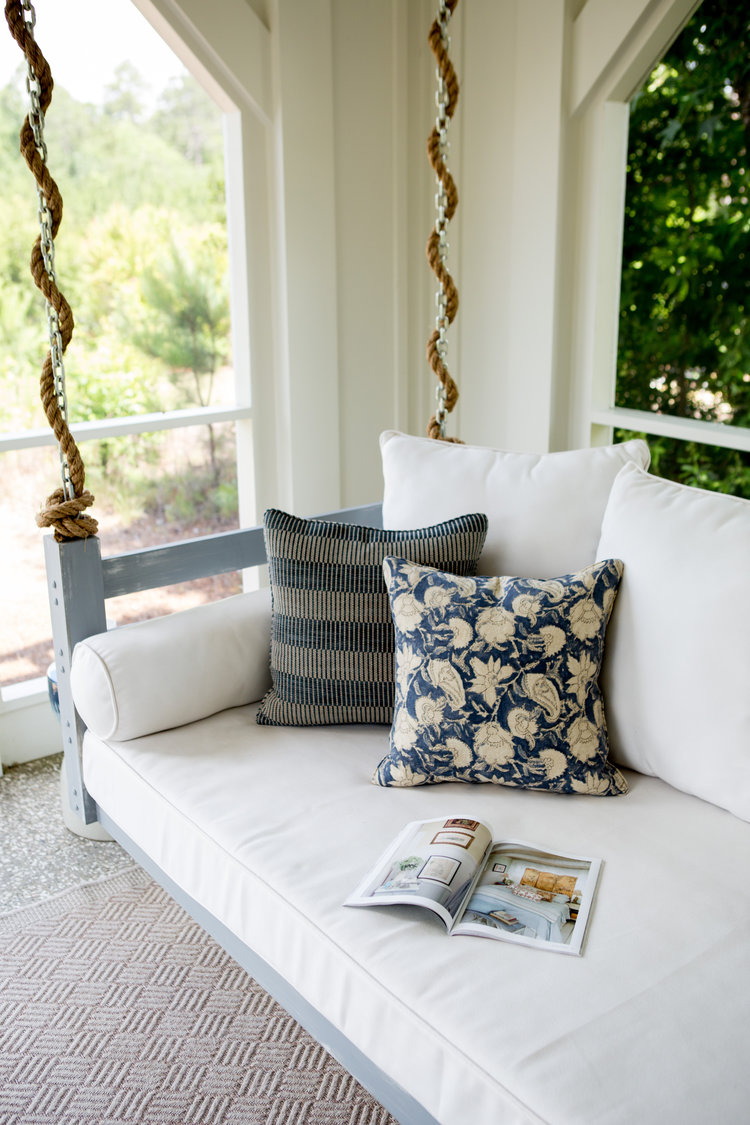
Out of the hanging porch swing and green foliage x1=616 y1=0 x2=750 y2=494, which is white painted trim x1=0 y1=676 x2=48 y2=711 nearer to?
the hanging porch swing

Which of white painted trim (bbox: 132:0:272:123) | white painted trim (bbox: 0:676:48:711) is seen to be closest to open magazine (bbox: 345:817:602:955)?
white painted trim (bbox: 0:676:48:711)

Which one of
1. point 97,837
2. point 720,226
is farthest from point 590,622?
point 720,226

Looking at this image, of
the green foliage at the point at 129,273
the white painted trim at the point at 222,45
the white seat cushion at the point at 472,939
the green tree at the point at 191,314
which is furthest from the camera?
the green tree at the point at 191,314

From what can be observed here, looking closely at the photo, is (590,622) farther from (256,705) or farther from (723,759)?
(256,705)

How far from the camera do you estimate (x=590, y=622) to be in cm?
178

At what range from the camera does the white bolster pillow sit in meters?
1.98

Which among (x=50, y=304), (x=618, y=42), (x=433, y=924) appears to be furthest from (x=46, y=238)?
(x=618, y=42)

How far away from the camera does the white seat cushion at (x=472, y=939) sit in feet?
3.88

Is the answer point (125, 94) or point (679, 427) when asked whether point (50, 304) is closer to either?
point (679, 427)

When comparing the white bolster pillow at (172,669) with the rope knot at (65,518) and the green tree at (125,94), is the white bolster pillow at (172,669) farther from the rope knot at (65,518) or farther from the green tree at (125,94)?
the green tree at (125,94)

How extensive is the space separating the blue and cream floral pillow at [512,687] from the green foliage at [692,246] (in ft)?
6.28

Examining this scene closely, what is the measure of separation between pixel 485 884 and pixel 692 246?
2583 mm

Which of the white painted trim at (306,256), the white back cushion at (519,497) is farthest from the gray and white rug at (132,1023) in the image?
the white painted trim at (306,256)

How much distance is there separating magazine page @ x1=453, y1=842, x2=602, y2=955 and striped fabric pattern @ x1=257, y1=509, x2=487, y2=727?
20.4 inches
